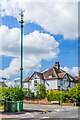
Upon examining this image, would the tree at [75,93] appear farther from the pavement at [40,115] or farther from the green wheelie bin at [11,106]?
the green wheelie bin at [11,106]

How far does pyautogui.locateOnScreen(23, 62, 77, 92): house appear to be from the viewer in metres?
46.2

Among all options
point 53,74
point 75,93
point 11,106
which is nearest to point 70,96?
point 75,93

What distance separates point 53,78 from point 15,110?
28525mm

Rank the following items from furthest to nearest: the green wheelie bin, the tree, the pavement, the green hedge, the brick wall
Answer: the brick wall
the green hedge
the tree
the green wheelie bin
the pavement

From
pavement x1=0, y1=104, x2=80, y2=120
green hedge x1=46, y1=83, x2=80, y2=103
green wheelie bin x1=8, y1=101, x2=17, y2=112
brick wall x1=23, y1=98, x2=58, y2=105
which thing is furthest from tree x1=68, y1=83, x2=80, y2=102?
green wheelie bin x1=8, y1=101, x2=17, y2=112

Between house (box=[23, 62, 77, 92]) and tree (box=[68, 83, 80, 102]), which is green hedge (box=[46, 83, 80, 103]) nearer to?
tree (box=[68, 83, 80, 102])

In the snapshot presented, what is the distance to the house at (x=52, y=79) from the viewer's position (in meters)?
46.2

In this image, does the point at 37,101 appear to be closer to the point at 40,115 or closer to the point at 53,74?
the point at 53,74

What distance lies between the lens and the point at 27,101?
39.4 m

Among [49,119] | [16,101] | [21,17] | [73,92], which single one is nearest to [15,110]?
[16,101]

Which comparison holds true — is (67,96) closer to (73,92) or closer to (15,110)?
(73,92)

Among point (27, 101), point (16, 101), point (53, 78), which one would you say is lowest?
point (27, 101)

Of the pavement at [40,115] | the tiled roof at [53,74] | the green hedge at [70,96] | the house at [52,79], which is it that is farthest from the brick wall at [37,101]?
the pavement at [40,115]

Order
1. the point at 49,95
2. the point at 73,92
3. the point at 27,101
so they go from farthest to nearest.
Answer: the point at 27,101 < the point at 49,95 < the point at 73,92
